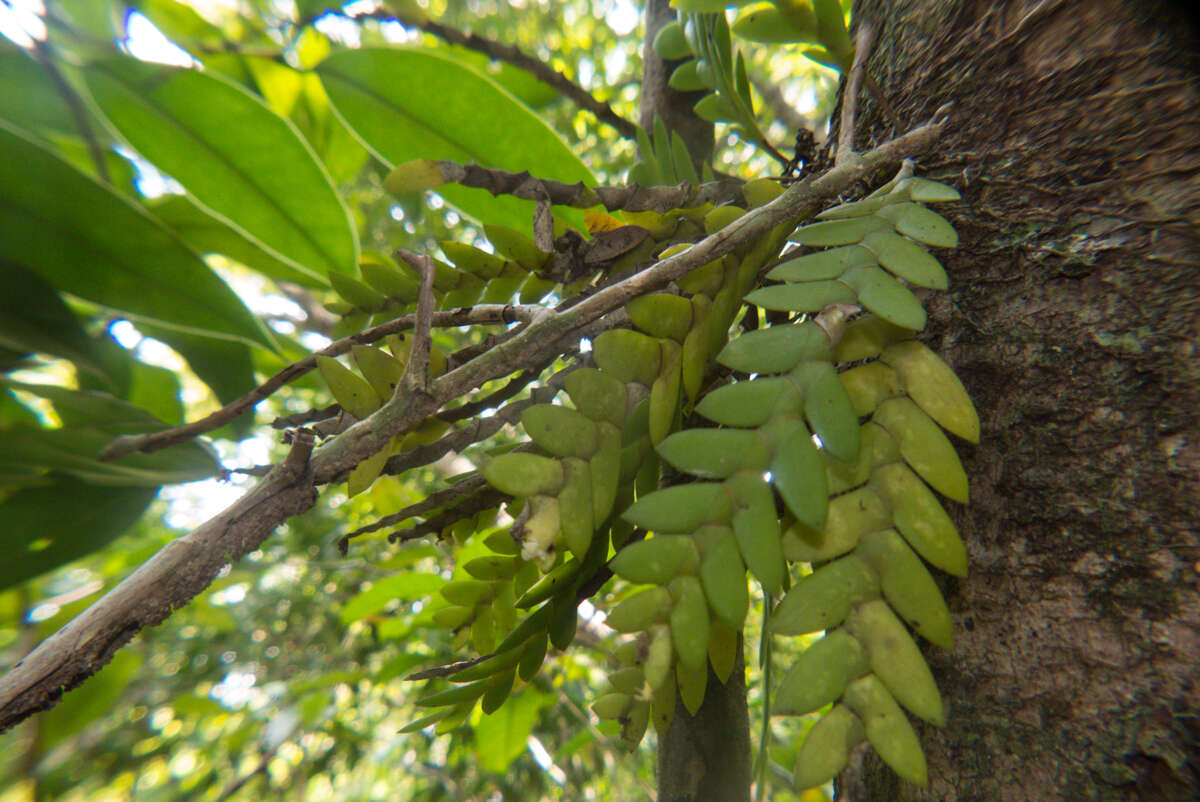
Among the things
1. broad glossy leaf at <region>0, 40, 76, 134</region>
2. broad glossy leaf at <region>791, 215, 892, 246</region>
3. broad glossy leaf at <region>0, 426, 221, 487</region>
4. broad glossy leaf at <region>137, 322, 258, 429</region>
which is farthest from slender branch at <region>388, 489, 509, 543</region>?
broad glossy leaf at <region>0, 40, 76, 134</region>

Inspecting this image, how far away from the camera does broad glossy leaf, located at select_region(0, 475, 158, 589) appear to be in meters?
0.68

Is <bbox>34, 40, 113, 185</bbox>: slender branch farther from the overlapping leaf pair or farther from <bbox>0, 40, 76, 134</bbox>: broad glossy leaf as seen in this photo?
the overlapping leaf pair

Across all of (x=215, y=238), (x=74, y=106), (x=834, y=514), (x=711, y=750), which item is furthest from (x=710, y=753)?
(x=74, y=106)

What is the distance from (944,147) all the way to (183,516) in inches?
77.7

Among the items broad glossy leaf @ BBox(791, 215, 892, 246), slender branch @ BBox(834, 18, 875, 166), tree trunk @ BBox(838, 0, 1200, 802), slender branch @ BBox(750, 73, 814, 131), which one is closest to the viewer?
tree trunk @ BBox(838, 0, 1200, 802)

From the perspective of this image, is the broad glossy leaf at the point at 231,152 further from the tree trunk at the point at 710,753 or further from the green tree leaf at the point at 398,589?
the tree trunk at the point at 710,753

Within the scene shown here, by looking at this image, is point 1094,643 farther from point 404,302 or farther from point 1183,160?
point 404,302

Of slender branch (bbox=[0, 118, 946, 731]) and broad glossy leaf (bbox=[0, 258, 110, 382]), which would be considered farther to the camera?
broad glossy leaf (bbox=[0, 258, 110, 382])

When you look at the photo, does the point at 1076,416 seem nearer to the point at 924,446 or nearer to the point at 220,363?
the point at 924,446

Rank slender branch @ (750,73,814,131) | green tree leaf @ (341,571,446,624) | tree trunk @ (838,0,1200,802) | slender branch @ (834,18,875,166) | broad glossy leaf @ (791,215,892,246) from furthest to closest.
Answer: slender branch @ (750,73,814,131), green tree leaf @ (341,571,446,624), slender branch @ (834,18,875,166), broad glossy leaf @ (791,215,892,246), tree trunk @ (838,0,1200,802)

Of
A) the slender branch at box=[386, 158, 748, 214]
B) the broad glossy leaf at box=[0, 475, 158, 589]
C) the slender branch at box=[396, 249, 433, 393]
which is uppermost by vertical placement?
the broad glossy leaf at box=[0, 475, 158, 589]

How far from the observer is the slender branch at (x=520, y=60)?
805 mm

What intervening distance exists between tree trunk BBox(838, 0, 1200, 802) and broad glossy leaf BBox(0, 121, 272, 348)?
2.43 ft

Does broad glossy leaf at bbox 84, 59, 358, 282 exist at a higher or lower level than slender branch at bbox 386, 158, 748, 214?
higher
